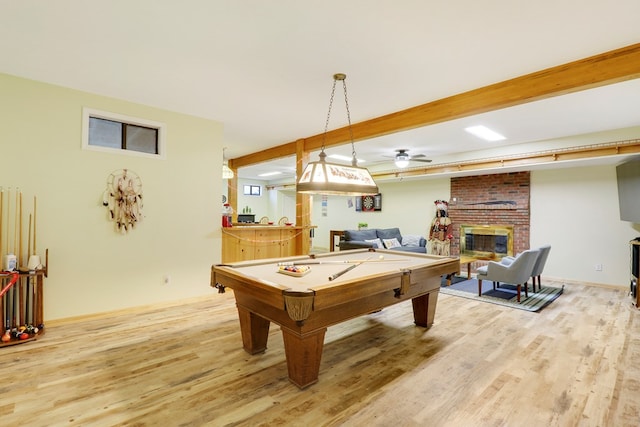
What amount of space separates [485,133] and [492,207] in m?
2.48

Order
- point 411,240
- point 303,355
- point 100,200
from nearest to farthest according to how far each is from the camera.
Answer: point 303,355 → point 100,200 → point 411,240

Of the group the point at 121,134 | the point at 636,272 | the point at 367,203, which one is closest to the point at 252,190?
the point at 367,203

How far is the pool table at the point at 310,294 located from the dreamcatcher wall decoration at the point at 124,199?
180 cm

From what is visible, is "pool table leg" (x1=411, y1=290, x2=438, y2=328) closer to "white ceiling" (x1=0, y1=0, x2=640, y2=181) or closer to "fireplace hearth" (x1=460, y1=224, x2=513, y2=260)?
"white ceiling" (x1=0, y1=0, x2=640, y2=181)

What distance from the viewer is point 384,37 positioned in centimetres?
245

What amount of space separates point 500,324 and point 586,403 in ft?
5.14

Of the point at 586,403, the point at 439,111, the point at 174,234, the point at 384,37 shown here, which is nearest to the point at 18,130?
the point at 174,234

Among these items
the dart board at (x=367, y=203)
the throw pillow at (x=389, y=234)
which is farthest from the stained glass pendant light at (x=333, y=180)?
the dart board at (x=367, y=203)

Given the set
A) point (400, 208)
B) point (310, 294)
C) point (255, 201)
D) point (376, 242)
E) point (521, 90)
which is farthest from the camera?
point (255, 201)

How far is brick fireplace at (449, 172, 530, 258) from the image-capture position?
6.64 metres

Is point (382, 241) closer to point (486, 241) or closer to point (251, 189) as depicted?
point (486, 241)

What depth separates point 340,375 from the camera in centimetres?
246

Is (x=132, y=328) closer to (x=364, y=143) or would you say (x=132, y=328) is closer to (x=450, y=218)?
(x=364, y=143)

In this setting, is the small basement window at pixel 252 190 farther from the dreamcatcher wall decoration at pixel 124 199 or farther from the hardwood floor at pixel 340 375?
the hardwood floor at pixel 340 375
